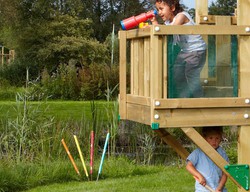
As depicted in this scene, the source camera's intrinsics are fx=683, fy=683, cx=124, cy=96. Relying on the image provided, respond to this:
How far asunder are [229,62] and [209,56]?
0.18 meters

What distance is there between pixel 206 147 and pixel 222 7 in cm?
4828

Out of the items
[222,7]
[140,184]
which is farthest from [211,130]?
[222,7]

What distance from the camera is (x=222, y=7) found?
52.6 metres

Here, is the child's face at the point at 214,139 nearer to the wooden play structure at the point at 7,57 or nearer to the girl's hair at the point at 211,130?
the girl's hair at the point at 211,130

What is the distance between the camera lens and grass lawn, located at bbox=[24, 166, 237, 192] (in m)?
7.89

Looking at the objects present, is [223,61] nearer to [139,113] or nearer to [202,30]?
[202,30]

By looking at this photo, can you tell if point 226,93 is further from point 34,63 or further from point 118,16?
point 118,16

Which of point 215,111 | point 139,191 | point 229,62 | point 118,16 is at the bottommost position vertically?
point 139,191

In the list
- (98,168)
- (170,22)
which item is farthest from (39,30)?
(170,22)

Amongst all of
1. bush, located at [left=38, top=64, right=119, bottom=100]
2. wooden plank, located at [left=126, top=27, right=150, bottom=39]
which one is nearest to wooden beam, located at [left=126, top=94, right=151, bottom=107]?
wooden plank, located at [left=126, top=27, right=150, bottom=39]

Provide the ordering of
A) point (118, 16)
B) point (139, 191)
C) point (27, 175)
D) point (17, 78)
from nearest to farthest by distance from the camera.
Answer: point (139, 191), point (27, 175), point (17, 78), point (118, 16)

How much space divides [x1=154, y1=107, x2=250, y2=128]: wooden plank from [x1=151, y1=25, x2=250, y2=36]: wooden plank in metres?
0.61

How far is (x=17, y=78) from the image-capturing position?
93.7 ft

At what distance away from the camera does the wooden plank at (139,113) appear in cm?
549
